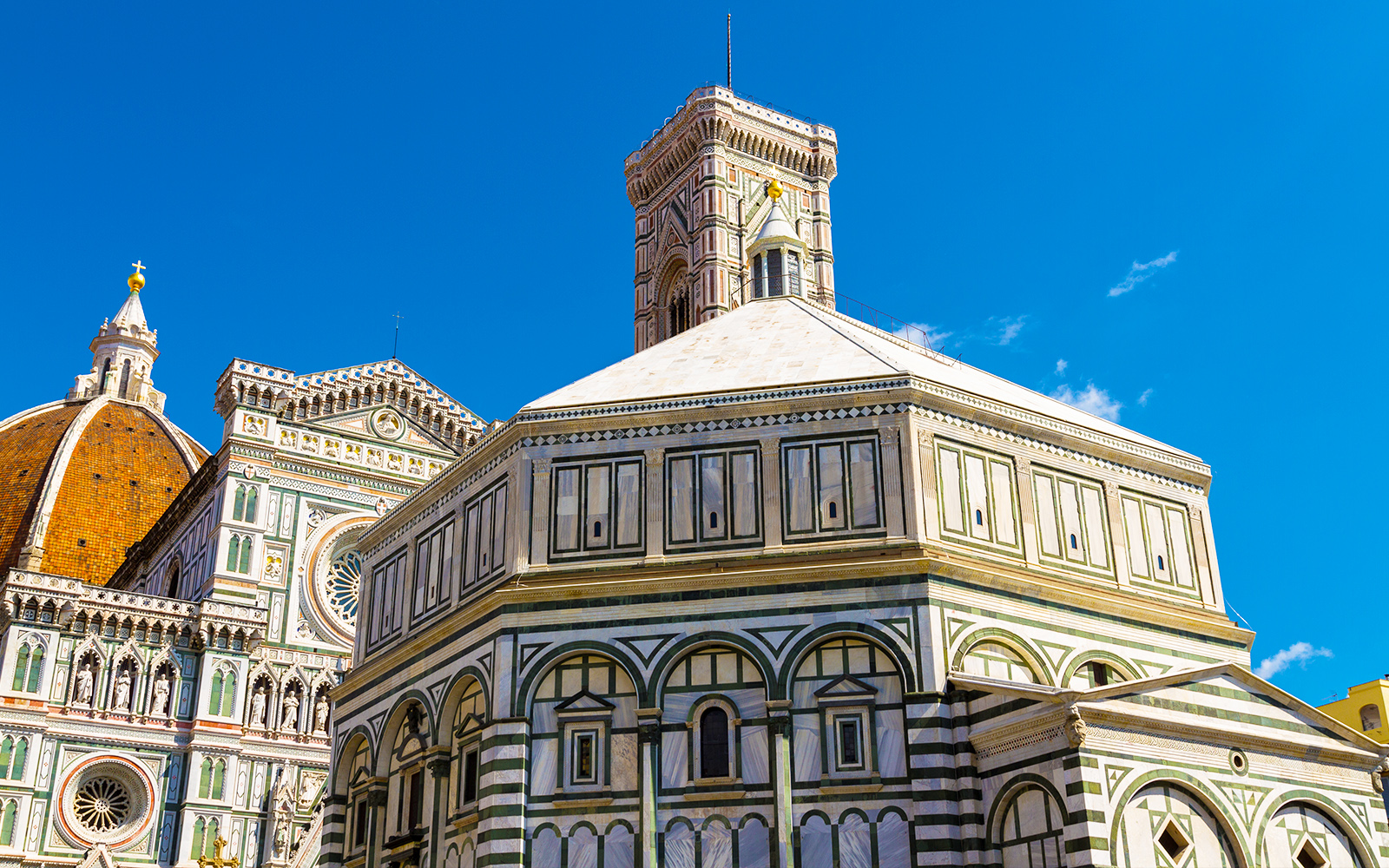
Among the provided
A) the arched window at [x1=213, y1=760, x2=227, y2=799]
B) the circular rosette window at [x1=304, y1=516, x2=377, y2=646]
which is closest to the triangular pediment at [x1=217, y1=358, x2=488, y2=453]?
the circular rosette window at [x1=304, y1=516, x2=377, y2=646]

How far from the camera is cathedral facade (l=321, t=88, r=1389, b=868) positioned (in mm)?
21531

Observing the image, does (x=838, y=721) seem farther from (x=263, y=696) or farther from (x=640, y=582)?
(x=263, y=696)

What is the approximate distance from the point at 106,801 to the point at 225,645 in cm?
584

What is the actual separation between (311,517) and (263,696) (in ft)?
22.8

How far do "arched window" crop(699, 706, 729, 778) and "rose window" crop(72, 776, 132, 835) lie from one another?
88.3 ft

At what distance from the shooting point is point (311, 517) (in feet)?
165

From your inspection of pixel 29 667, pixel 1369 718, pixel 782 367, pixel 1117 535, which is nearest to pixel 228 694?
pixel 29 667

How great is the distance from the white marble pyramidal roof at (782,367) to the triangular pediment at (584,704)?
5300 millimetres

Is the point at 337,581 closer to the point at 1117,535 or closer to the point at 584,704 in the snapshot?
the point at 584,704

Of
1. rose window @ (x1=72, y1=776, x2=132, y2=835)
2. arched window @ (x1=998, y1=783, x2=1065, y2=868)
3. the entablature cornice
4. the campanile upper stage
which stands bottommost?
arched window @ (x1=998, y1=783, x2=1065, y2=868)

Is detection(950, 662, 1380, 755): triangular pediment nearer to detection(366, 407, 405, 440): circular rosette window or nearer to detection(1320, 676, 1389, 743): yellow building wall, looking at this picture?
detection(1320, 676, 1389, 743): yellow building wall

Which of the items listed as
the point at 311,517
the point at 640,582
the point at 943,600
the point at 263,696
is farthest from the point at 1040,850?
the point at 311,517

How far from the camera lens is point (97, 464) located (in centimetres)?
8356

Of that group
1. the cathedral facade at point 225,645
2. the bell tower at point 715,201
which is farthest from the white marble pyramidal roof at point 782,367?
the bell tower at point 715,201
